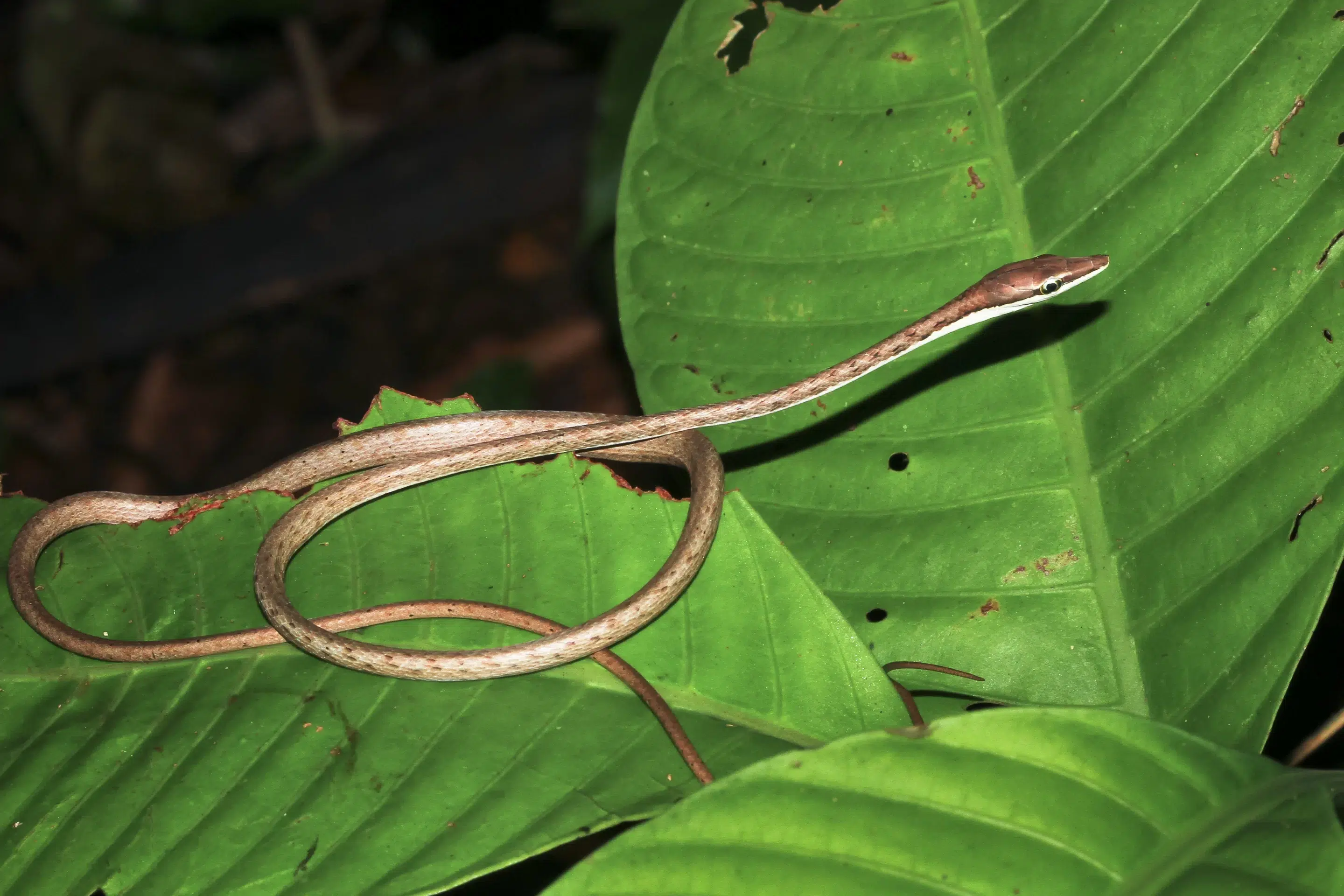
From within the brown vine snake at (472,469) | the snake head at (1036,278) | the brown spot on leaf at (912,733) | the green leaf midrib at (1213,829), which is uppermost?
the snake head at (1036,278)

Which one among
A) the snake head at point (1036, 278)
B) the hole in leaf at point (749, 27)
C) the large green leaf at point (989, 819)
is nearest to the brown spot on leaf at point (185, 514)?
the large green leaf at point (989, 819)

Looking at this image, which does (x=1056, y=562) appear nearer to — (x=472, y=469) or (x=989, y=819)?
(x=989, y=819)

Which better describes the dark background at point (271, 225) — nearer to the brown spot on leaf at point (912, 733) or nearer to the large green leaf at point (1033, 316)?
the large green leaf at point (1033, 316)

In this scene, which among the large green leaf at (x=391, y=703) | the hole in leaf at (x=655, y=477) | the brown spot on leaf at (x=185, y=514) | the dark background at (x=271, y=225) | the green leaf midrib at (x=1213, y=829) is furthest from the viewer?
the dark background at (x=271, y=225)

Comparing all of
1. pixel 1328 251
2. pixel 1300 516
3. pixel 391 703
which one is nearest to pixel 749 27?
pixel 1328 251

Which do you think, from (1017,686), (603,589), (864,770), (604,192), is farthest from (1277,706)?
(604,192)

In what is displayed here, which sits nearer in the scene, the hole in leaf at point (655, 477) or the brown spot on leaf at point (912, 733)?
the brown spot on leaf at point (912, 733)

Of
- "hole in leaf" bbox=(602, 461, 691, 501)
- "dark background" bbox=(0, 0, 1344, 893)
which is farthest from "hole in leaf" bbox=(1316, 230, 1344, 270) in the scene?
"dark background" bbox=(0, 0, 1344, 893)
